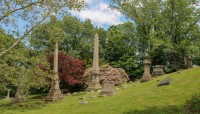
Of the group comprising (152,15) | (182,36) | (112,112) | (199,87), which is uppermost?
(152,15)

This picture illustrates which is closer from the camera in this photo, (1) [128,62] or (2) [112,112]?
(2) [112,112]

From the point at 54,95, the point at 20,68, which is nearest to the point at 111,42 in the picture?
the point at 54,95

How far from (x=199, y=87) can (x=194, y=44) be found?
22136 mm

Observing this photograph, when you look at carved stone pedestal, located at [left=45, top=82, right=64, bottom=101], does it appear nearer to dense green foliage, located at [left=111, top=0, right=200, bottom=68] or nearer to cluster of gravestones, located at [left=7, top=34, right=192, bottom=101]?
cluster of gravestones, located at [left=7, top=34, right=192, bottom=101]

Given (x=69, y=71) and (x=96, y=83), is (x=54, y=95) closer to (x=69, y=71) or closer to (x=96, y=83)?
(x=96, y=83)

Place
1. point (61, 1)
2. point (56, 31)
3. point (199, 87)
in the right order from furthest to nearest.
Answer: point (56, 31) → point (61, 1) → point (199, 87)

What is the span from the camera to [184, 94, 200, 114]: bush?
10.4 metres

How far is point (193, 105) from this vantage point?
429 inches

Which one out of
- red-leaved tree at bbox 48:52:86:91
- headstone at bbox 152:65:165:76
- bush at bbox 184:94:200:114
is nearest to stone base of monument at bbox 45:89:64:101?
red-leaved tree at bbox 48:52:86:91

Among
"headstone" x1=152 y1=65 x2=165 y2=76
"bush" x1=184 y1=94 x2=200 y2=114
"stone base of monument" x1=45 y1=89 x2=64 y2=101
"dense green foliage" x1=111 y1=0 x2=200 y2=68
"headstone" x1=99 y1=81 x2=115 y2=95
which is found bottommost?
"stone base of monument" x1=45 y1=89 x2=64 y2=101

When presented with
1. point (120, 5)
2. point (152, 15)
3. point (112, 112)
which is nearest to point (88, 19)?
point (120, 5)

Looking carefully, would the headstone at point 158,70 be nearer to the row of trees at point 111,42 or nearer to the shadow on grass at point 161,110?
the row of trees at point 111,42

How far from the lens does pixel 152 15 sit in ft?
131

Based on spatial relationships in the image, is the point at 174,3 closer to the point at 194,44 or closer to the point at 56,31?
the point at 194,44
